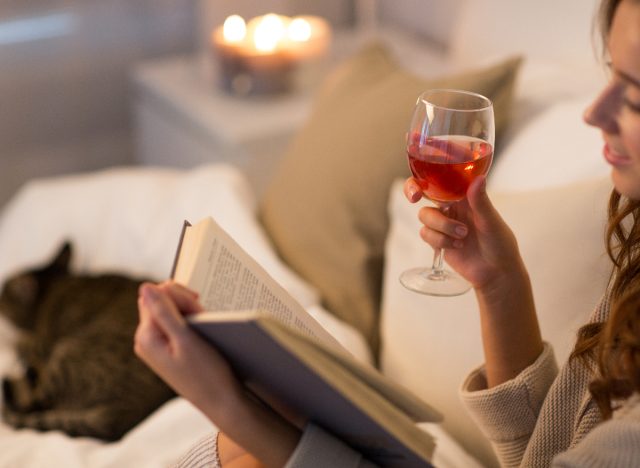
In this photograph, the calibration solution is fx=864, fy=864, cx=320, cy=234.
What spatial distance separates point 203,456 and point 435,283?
0.38m

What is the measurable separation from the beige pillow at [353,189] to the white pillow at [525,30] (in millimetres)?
325

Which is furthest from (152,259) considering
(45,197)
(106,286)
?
(45,197)

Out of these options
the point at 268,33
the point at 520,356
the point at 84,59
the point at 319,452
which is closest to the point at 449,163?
the point at 520,356

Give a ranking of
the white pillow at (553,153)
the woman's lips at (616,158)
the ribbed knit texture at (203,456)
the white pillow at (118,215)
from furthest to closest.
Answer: the white pillow at (118,215), the white pillow at (553,153), the ribbed knit texture at (203,456), the woman's lips at (616,158)

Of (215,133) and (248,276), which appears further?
(215,133)

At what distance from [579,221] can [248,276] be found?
0.53 meters

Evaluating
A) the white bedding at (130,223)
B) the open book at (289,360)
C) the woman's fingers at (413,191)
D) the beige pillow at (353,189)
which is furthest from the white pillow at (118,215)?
the open book at (289,360)

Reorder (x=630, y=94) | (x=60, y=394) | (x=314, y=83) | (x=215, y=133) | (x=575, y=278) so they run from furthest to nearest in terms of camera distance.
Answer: (x=314, y=83) < (x=215, y=133) < (x=60, y=394) < (x=575, y=278) < (x=630, y=94)

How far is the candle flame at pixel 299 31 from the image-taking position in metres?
2.56

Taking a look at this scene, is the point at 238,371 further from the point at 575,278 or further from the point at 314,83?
the point at 314,83

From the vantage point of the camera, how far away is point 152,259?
6.41ft

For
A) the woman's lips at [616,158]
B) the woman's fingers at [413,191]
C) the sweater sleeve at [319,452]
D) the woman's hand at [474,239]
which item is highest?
the woman's lips at [616,158]

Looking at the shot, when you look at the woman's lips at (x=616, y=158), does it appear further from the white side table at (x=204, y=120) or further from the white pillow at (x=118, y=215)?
the white side table at (x=204, y=120)

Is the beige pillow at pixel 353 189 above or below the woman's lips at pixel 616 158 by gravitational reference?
below
